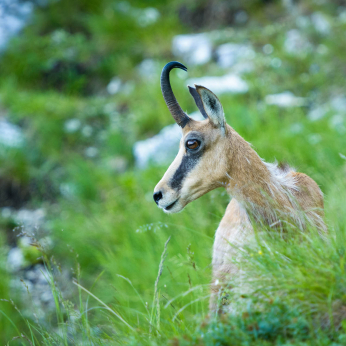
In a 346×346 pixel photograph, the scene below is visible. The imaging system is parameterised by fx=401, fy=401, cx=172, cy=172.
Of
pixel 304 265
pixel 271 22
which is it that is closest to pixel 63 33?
pixel 271 22

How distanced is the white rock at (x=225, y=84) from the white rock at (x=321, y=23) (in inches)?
98.6

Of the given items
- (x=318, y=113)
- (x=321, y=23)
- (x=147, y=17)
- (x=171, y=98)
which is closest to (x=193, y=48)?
(x=147, y=17)

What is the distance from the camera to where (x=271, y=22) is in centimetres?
1080

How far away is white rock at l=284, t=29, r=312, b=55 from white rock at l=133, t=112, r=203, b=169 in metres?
3.39

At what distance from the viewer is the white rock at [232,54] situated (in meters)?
9.44

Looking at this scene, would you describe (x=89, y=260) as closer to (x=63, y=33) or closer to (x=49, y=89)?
(x=49, y=89)

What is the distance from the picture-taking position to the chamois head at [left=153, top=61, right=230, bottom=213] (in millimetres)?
3162

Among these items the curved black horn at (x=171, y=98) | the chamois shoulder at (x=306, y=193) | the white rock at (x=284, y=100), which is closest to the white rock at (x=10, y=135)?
the white rock at (x=284, y=100)

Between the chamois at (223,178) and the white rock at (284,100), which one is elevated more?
the chamois at (223,178)

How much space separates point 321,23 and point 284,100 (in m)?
3.16

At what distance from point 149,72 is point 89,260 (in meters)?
6.17

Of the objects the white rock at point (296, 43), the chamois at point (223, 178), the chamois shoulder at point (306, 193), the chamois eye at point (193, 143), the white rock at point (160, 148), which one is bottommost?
the white rock at point (160, 148)

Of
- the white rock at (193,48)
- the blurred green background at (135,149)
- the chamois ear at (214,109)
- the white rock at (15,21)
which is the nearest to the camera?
the blurred green background at (135,149)

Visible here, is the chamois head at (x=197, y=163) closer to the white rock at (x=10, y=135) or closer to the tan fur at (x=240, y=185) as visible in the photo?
the tan fur at (x=240, y=185)
